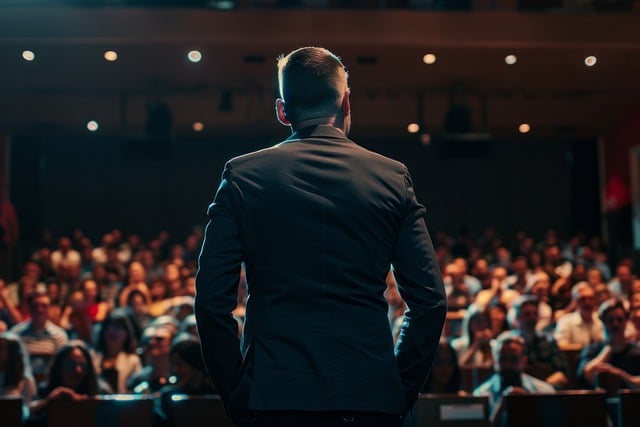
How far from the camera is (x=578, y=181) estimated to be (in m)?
16.3

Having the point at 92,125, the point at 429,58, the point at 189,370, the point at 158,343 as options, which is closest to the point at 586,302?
the point at 158,343

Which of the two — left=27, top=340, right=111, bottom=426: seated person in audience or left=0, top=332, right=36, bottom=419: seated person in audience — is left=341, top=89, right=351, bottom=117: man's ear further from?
left=0, top=332, right=36, bottom=419: seated person in audience

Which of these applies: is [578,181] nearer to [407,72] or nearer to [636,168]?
[636,168]

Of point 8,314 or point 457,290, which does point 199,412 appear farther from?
point 457,290

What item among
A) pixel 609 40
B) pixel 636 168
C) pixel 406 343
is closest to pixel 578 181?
pixel 636 168

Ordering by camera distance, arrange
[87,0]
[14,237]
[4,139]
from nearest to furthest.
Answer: [87,0]
[14,237]
[4,139]

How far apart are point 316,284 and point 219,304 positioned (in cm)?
16

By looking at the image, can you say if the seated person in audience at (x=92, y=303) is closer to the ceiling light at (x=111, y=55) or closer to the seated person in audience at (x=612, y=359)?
the ceiling light at (x=111, y=55)

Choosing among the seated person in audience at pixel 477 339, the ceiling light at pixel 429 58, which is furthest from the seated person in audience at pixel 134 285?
the ceiling light at pixel 429 58

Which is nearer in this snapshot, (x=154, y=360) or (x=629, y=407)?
(x=629, y=407)

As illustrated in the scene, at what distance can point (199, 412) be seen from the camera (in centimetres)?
381

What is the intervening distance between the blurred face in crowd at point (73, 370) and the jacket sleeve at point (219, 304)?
3.65m

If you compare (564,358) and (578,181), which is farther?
(578,181)

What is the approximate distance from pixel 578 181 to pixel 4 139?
9.78 metres
